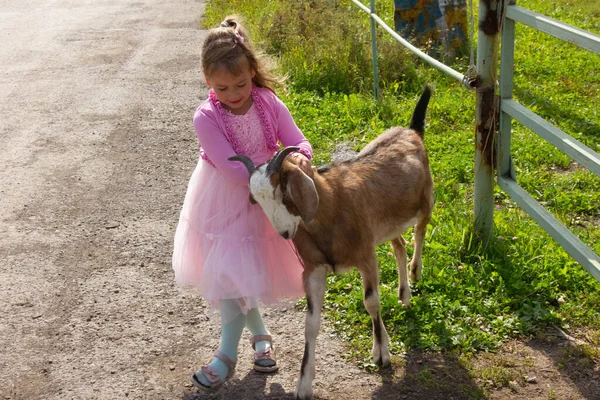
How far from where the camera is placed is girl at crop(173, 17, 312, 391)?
11.9 feet

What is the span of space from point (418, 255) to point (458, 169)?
160cm

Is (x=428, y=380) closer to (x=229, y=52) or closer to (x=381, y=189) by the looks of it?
(x=381, y=189)

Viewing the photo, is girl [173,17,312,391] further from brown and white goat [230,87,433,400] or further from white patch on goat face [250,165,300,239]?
white patch on goat face [250,165,300,239]

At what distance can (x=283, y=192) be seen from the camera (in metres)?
3.34

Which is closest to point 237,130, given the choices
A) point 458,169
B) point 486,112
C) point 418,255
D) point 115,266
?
point 418,255

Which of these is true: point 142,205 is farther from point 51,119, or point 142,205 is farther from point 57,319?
point 51,119

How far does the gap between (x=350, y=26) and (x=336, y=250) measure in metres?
5.76

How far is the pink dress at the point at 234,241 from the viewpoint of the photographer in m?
3.67

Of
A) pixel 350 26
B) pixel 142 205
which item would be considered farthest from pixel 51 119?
pixel 350 26

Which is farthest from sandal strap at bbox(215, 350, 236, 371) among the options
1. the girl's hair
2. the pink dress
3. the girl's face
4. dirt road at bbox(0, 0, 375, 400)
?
the girl's hair

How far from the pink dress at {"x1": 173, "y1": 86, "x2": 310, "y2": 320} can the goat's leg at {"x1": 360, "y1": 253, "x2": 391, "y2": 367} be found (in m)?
0.35

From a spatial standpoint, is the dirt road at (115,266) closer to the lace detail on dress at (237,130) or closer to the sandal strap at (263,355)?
the sandal strap at (263,355)

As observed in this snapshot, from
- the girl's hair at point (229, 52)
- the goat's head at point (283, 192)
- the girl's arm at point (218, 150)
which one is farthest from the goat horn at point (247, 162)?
the girl's hair at point (229, 52)

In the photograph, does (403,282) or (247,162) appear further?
(403,282)
